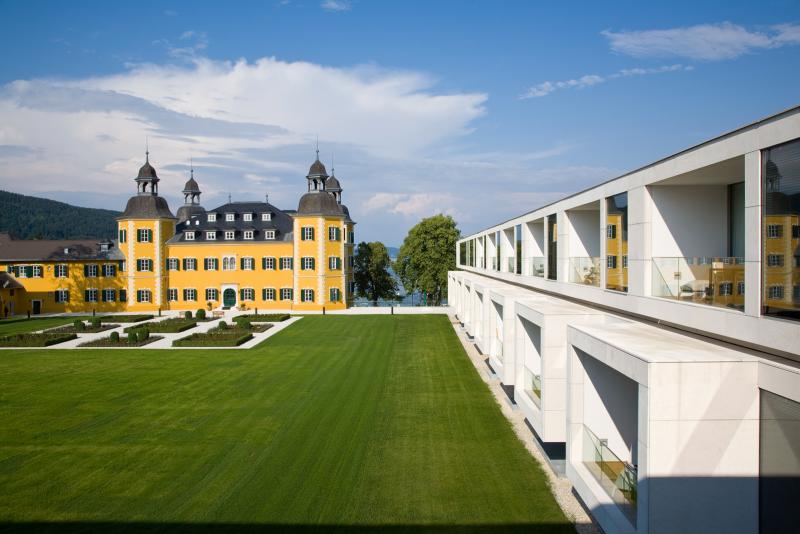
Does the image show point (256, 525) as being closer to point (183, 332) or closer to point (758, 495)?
point (758, 495)

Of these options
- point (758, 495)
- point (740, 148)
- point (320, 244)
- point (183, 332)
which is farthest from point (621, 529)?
point (320, 244)

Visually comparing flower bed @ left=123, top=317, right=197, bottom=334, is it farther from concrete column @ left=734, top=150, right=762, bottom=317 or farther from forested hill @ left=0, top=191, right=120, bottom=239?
forested hill @ left=0, top=191, right=120, bottom=239

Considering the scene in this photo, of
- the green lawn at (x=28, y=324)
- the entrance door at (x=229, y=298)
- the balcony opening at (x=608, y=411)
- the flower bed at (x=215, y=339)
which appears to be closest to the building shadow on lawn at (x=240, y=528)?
the balcony opening at (x=608, y=411)

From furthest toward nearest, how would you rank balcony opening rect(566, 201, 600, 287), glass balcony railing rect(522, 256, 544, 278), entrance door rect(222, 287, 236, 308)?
entrance door rect(222, 287, 236, 308), glass balcony railing rect(522, 256, 544, 278), balcony opening rect(566, 201, 600, 287)

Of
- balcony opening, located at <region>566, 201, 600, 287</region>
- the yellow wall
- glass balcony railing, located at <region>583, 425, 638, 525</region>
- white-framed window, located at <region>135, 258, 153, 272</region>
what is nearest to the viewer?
glass balcony railing, located at <region>583, 425, 638, 525</region>

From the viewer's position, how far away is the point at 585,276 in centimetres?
1426

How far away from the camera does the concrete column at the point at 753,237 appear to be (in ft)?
23.3

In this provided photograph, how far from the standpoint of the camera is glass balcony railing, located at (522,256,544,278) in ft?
62.8

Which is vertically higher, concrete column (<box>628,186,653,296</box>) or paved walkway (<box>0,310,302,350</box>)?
concrete column (<box>628,186,653,296</box>)

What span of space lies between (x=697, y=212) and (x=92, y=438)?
15.4 m

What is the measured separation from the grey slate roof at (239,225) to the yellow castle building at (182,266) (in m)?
0.11

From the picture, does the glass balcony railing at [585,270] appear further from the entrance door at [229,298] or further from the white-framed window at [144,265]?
the white-framed window at [144,265]

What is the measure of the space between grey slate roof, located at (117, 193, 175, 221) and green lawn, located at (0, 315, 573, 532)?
25.5 metres

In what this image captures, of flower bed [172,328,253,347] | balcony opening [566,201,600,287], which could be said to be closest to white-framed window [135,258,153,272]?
flower bed [172,328,253,347]
